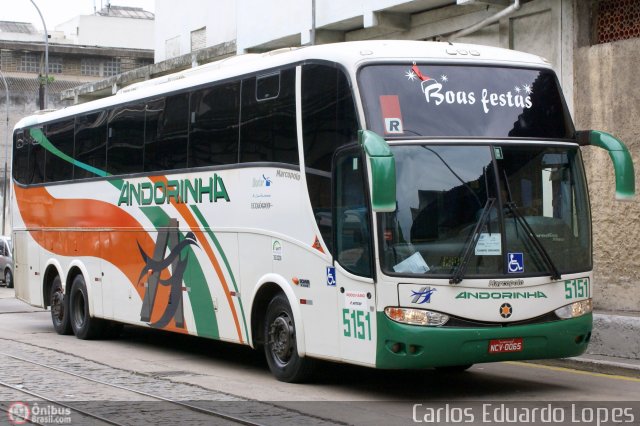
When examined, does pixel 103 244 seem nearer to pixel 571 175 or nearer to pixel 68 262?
pixel 68 262

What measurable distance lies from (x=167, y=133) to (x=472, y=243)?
576 centimetres

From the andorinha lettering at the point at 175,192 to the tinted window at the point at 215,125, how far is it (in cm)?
25

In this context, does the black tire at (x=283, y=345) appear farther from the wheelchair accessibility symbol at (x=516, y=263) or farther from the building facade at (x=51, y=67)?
the building facade at (x=51, y=67)

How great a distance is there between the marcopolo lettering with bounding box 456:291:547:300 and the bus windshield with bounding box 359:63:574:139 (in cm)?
149

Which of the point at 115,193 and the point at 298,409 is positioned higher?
the point at 115,193

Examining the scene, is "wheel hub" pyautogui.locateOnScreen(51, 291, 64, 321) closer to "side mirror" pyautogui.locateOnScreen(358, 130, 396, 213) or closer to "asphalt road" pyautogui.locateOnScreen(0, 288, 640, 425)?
→ "asphalt road" pyautogui.locateOnScreen(0, 288, 640, 425)

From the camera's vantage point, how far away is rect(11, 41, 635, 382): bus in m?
10.4

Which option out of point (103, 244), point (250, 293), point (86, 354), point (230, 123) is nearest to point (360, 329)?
point (250, 293)

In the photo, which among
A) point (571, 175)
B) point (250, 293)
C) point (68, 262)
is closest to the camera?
point (571, 175)

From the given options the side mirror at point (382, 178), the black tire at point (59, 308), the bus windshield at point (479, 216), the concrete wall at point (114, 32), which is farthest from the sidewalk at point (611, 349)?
the concrete wall at point (114, 32)

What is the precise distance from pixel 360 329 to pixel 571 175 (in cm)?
261

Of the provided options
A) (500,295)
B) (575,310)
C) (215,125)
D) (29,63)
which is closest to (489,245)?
(500,295)

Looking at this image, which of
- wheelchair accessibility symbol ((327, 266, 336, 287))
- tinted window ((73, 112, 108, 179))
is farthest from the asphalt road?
tinted window ((73, 112, 108, 179))

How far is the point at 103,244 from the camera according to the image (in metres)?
16.9
